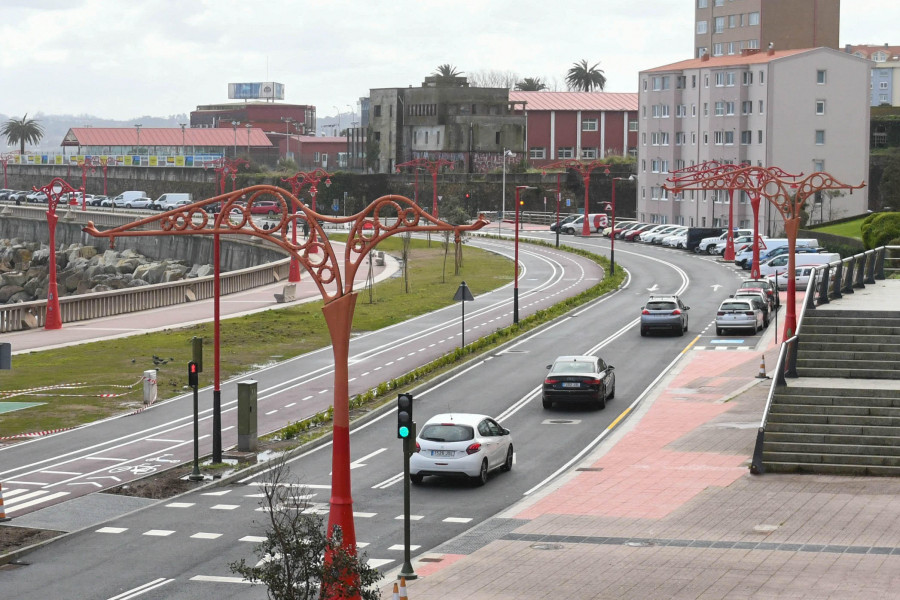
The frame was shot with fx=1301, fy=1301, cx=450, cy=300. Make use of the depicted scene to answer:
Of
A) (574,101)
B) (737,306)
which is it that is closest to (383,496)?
(737,306)

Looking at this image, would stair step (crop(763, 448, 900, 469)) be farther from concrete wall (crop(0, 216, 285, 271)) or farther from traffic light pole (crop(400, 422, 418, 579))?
concrete wall (crop(0, 216, 285, 271))

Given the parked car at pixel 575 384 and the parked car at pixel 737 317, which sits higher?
the parked car at pixel 737 317

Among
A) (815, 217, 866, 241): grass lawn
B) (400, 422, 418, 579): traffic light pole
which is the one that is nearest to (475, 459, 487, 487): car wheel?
(400, 422, 418, 579): traffic light pole

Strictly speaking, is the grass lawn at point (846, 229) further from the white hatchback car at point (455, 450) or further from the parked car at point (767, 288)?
the white hatchback car at point (455, 450)

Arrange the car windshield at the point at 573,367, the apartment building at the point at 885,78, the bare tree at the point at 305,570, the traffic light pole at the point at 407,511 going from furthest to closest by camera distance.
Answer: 1. the apartment building at the point at 885,78
2. the car windshield at the point at 573,367
3. the traffic light pole at the point at 407,511
4. the bare tree at the point at 305,570

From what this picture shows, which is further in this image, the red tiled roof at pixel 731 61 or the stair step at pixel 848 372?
the red tiled roof at pixel 731 61

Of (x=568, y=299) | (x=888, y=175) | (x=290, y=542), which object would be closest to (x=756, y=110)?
(x=888, y=175)

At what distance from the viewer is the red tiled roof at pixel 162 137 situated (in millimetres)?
162750

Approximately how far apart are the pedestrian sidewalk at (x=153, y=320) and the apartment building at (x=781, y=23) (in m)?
75.8

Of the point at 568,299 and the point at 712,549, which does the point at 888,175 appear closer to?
the point at 568,299

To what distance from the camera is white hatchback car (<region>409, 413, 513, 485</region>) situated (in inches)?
1049

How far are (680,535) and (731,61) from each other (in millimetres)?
89466

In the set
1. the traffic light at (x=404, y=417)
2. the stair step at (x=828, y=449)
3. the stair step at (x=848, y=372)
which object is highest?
the traffic light at (x=404, y=417)

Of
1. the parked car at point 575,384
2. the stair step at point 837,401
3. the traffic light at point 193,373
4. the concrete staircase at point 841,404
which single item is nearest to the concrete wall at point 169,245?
the parked car at point 575,384
